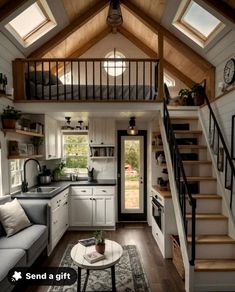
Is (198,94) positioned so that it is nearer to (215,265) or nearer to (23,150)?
(215,265)

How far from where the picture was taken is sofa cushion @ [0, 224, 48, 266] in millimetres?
2441

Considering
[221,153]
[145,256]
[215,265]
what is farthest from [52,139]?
[215,265]

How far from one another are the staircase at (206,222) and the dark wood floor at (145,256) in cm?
40

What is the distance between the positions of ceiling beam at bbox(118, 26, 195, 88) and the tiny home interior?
25 millimetres

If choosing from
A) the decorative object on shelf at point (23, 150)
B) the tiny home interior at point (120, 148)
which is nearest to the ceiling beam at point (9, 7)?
the tiny home interior at point (120, 148)

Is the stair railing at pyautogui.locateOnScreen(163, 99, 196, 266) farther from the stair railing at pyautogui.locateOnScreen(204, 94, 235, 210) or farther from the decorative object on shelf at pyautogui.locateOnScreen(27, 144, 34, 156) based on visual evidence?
the decorative object on shelf at pyautogui.locateOnScreen(27, 144, 34, 156)

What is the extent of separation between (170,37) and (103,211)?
3788 millimetres

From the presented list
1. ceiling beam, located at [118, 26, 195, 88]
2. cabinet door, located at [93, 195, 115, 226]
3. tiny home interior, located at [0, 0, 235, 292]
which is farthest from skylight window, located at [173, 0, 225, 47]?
cabinet door, located at [93, 195, 115, 226]

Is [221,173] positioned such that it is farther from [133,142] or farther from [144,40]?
[144,40]

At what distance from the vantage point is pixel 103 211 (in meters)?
4.39

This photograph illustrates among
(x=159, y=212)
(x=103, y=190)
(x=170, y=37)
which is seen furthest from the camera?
(x=103, y=190)

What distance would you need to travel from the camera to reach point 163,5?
3.67 meters

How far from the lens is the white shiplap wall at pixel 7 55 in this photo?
3.24 metres

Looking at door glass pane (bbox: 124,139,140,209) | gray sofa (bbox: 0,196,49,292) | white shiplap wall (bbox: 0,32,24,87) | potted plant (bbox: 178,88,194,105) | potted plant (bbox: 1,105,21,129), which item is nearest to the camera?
gray sofa (bbox: 0,196,49,292)
